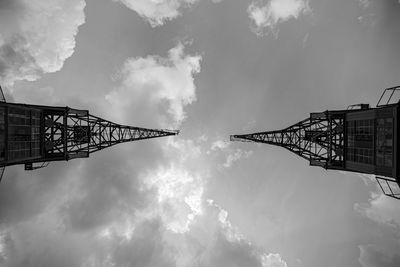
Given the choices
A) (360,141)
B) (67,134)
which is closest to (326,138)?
(360,141)

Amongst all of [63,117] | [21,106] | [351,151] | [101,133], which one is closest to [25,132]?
[21,106]

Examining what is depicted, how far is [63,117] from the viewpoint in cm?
Answer: 3136

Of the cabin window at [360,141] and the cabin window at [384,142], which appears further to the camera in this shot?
the cabin window at [360,141]

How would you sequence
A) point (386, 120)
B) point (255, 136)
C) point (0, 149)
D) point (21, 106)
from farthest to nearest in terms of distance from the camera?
point (255, 136) → point (21, 106) → point (386, 120) → point (0, 149)

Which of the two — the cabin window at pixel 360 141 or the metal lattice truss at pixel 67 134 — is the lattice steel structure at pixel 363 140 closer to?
the cabin window at pixel 360 141

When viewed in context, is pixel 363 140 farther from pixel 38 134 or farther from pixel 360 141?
pixel 38 134

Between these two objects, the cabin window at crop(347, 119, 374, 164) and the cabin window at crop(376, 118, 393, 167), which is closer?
the cabin window at crop(376, 118, 393, 167)

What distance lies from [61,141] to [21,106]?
710 cm

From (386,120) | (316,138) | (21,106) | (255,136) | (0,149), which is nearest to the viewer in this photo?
(0,149)

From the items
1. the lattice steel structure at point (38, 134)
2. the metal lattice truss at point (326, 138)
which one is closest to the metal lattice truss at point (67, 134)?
the lattice steel structure at point (38, 134)

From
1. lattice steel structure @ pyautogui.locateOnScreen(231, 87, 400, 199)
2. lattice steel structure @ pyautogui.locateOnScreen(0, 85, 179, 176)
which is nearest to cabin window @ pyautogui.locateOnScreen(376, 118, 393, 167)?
lattice steel structure @ pyautogui.locateOnScreen(231, 87, 400, 199)

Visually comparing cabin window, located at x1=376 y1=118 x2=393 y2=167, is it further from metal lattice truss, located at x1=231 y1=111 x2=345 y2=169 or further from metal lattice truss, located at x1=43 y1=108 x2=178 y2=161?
metal lattice truss, located at x1=43 y1=108 x2=178 y2=161

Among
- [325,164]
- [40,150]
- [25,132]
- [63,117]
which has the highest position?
[63,117]

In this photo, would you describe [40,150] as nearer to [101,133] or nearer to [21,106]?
[21,106]
